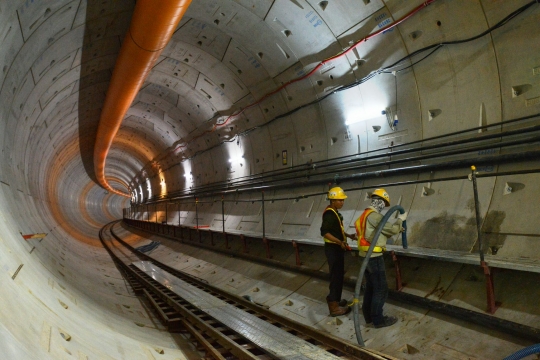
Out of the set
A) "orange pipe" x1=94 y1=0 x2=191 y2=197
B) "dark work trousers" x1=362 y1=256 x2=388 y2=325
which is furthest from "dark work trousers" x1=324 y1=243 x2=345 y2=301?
"orange pipe" x1=94 y1=0 x2=191 y2=197

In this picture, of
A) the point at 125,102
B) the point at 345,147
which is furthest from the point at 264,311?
the point at 125,102

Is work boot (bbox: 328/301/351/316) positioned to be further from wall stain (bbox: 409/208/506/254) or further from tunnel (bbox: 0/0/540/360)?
wall stain (bbox: 409/208/506/254)

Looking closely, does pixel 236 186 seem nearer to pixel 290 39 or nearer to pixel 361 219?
pixel 290 39

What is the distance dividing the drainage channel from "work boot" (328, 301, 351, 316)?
534mm

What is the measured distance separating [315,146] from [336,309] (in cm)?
361

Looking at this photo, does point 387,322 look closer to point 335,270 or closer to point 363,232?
point 335,270

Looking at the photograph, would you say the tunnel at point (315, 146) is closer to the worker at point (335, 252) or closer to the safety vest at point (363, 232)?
the worker at point (335, 252)

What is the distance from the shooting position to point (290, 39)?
7012mm

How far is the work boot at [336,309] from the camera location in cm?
519

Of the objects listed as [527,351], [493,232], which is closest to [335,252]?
[493,232]

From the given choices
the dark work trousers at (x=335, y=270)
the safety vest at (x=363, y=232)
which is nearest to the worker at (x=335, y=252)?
the dark work trousers at (x=335, y=270)

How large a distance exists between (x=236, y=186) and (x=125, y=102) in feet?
11.8

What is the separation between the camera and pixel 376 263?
468 cm

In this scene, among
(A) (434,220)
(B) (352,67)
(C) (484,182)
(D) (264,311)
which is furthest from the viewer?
(B) (352,67)
